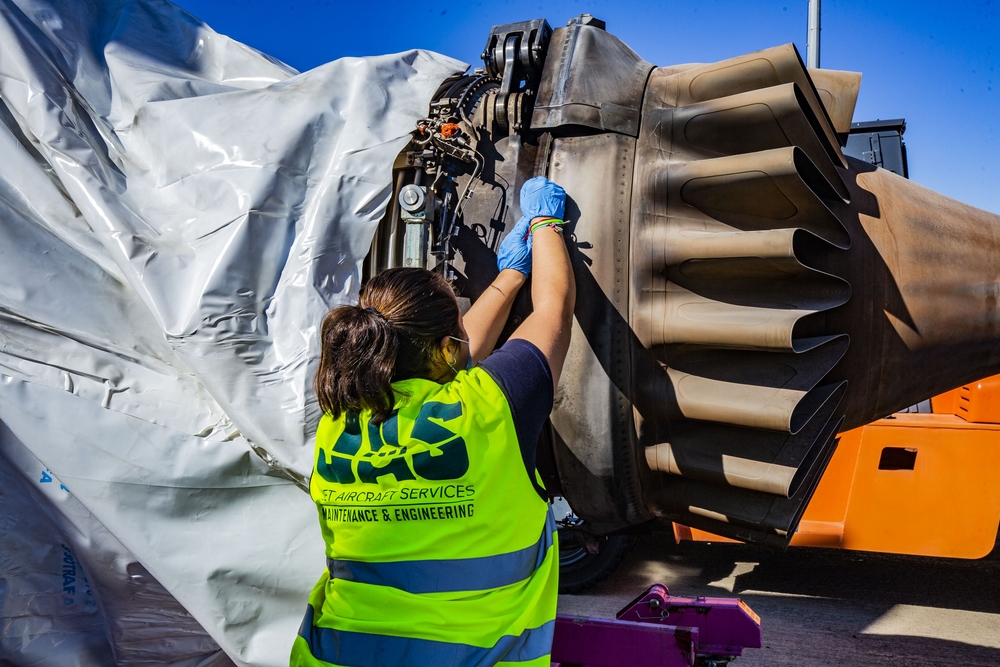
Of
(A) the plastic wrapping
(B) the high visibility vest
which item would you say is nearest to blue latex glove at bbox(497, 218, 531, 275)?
(A) the plastic wrapping

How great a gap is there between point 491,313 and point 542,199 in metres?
0.38

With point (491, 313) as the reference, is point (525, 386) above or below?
below

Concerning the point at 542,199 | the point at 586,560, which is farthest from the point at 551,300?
the point at 586,560

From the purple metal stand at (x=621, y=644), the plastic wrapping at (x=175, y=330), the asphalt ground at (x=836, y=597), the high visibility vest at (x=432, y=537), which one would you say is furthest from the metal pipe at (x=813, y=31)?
the high visibility vest at (x=432, y=537)

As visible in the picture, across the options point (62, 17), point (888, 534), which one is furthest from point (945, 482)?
point (62, 17)

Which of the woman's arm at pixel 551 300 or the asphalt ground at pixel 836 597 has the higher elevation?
the woman's arm at pixel 551 300

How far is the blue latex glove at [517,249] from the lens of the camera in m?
2.14

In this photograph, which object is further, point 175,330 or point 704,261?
point 175,330

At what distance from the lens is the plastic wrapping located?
218 cm

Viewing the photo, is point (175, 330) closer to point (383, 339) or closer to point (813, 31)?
point (383, 339)

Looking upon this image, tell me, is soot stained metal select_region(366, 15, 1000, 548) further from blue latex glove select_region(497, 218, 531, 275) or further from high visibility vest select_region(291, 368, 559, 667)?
high visibility vest select_region(291, 368, 559, 667)

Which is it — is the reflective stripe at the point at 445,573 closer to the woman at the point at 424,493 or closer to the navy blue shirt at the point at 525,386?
the woman at the point at 424,493

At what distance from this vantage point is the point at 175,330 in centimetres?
216

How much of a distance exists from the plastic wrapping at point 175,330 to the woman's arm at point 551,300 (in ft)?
1.98
